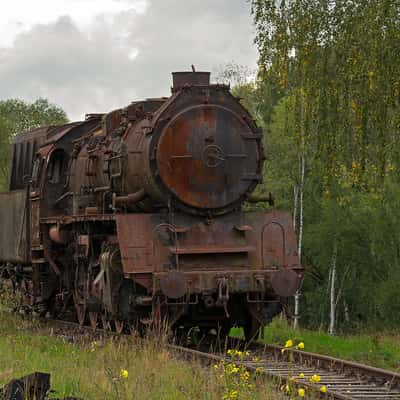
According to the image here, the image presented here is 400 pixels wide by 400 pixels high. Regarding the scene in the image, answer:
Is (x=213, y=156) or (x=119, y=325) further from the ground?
(x=213, y=156)

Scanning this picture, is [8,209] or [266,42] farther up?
[266,42]

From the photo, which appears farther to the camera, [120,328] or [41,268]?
[41,268]

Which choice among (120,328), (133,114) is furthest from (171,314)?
(133,114)

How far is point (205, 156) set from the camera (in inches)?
480

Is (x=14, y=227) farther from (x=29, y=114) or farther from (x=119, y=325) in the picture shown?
(x=29, y=114)

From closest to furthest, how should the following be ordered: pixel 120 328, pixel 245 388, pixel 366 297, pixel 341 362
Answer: pixel 245 388 → pixel 341 362 → pixel 120 328 → pixel 366 297

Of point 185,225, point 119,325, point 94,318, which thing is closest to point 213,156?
point 185,225

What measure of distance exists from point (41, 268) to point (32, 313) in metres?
1.42

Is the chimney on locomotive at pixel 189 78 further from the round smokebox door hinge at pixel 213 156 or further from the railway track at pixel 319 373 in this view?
the railway track at pixel 319 373

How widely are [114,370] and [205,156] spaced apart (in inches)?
152

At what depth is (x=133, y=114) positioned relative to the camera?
1337 centimetres

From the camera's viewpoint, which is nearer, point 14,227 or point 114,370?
point 114,370

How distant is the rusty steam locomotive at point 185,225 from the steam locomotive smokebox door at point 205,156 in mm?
14

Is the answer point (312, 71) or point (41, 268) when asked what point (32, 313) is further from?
point (312, 71)
